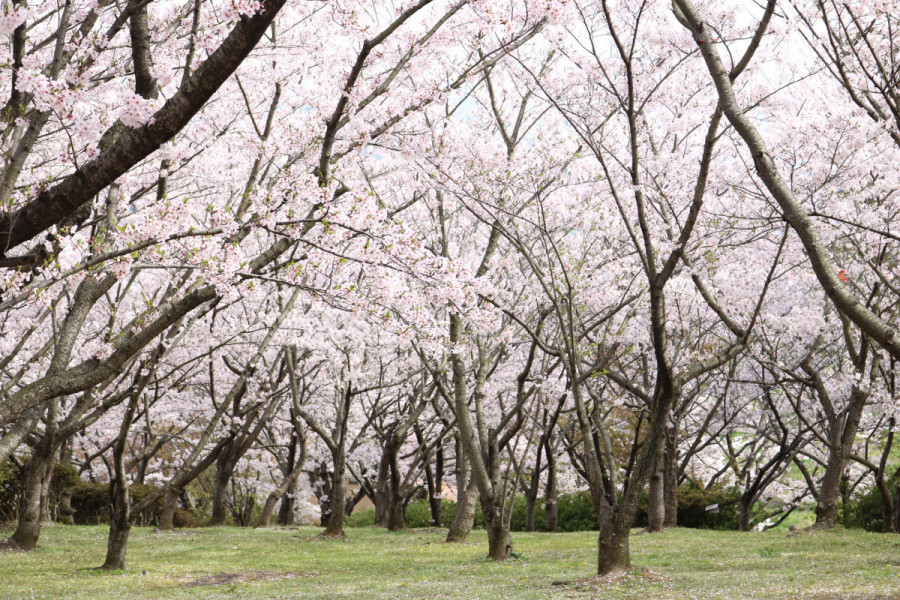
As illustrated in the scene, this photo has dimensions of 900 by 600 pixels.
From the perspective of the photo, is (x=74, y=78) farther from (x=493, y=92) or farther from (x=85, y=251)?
(x=493, y=92)

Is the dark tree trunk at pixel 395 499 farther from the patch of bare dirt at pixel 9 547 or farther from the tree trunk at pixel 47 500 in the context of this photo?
the patch of bare dirt at pixel 9 547

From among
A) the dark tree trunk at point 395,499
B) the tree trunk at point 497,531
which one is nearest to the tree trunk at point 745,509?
the dark tree trunk at point 395,499

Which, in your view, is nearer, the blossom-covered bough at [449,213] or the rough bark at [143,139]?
the rough bark at [143,139]

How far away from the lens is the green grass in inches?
322

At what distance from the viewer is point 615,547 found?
892 centimetres

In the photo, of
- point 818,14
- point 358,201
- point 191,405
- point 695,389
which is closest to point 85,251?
point 358,201

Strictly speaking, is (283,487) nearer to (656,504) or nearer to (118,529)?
(118,529)

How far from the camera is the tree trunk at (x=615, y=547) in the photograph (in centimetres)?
889

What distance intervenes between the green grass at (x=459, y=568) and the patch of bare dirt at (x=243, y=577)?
0.45ft

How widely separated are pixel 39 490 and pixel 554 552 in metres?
9.14

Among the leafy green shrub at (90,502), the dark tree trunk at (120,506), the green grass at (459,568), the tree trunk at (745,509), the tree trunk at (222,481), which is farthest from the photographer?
the leafy green shrub at (90,502)

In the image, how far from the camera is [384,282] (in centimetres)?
716

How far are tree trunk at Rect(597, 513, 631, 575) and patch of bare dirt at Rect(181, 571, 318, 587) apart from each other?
4.47m

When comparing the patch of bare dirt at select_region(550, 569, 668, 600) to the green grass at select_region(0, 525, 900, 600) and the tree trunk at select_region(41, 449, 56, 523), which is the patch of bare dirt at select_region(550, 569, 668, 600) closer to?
the green grass at select_region(0, 525, 900, 600)
